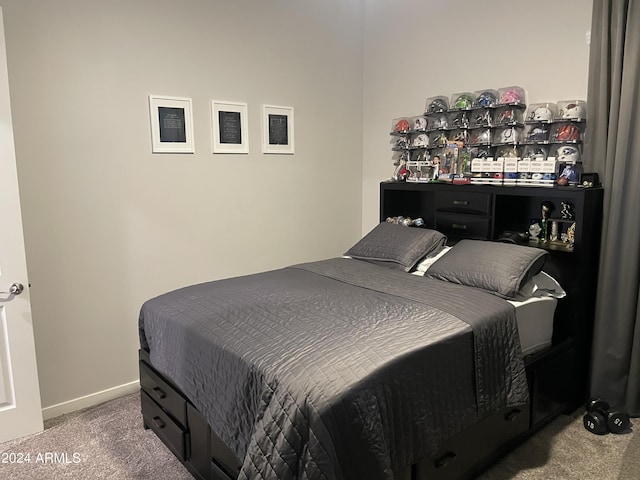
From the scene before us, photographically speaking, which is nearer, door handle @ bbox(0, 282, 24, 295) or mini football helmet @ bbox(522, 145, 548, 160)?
door handle @ bbox(0, 282, 24, 295)

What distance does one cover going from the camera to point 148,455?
94.2 inches

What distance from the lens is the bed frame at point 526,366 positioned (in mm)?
2025

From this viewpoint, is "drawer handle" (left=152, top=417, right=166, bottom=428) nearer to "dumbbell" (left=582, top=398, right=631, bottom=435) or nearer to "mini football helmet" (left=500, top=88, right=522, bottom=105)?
"dumbbell" (left=582, top=398, right=631, bottom=435)

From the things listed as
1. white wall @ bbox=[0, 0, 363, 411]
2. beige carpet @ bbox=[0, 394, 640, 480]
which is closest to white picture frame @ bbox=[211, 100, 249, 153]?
white wall @ bbox=[0, 0, 363, 411]

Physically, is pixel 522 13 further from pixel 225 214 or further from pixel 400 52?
pixel 225 214

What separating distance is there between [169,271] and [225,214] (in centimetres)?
55

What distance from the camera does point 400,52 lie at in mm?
3740

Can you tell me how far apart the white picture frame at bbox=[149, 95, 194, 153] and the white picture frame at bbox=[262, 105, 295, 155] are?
570 millimetres

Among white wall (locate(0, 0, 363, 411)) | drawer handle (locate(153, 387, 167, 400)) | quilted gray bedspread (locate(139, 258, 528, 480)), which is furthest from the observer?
white wall (locate(0, 0, 363, 411))

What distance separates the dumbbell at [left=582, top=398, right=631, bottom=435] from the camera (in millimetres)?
2484

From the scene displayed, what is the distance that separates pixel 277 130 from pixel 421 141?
1.06 m

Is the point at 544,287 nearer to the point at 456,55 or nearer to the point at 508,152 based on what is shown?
the point at 508,152

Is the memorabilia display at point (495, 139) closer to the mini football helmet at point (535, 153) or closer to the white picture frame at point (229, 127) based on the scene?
the mini football helmet at point (535, 153)

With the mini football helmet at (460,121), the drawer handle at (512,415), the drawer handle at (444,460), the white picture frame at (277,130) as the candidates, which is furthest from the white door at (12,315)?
the mini football helmet at (460,121)
